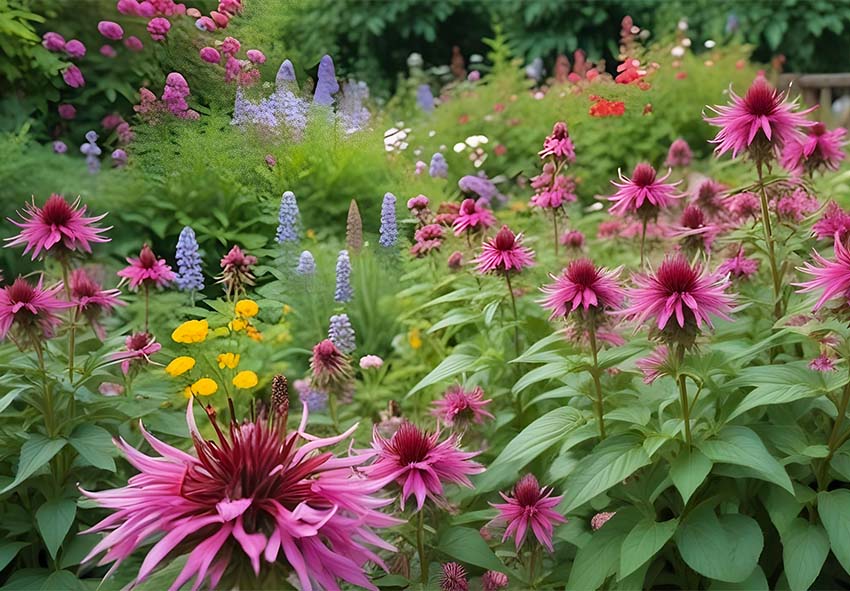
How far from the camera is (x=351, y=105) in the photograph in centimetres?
221

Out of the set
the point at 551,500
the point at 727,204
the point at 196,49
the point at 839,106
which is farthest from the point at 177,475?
the point at 839,106

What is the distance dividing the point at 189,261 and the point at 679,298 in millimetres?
1167

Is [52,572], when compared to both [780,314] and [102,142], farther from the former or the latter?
[780,314]

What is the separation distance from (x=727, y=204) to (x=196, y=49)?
1.50m

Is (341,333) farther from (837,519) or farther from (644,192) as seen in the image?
(837,519)

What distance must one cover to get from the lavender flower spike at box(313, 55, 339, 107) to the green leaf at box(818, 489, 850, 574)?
1365mm

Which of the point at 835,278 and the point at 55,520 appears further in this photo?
the point at 55,520

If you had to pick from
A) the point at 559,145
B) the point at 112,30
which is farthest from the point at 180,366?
the point at 559,145

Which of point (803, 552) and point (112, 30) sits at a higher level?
point (112, 30)

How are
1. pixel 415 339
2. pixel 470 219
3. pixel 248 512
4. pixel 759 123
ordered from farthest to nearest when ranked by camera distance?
pixel 415 339 → pixel 470 219 → pixel 759 123 → pixel 248 512

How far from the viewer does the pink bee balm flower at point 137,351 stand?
77.9 inches

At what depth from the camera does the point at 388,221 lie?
2188 millimetres

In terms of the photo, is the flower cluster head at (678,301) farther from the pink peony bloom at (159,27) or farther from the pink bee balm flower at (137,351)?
the pink peony bloom at (159,27)

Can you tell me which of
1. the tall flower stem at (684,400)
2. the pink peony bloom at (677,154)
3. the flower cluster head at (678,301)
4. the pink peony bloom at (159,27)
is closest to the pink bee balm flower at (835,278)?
the flower cluster head at (678,301)
